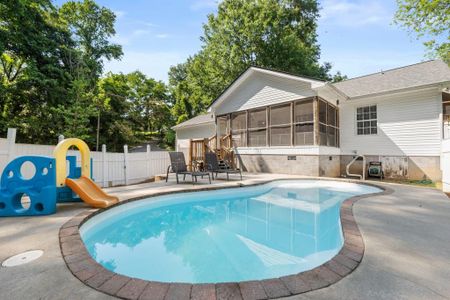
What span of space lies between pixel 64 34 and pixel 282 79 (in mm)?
16262

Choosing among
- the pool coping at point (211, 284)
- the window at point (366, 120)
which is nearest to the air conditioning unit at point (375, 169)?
the window at point (366, 120)

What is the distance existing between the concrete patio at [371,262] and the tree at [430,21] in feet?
32.1

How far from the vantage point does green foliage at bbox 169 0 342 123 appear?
774 inches

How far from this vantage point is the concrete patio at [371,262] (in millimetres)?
1703

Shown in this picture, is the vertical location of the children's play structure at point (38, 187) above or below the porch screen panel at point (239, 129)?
below

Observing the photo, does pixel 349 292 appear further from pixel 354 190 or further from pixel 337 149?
pixel 337 149

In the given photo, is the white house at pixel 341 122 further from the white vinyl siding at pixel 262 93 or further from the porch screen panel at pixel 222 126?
the porch screen panel at pixel 222 126

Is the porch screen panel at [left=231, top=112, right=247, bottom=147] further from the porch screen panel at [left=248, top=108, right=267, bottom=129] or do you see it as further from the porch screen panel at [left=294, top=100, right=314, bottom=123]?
the porch screen panel at [left=294, top=100, right=314, bottom=123]

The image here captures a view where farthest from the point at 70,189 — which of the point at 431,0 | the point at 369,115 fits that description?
the point at 431,0

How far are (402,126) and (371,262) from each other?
33.9 feet

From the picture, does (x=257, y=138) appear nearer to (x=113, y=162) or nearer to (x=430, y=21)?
(x=113, y=162)

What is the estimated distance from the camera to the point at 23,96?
12.4 metres

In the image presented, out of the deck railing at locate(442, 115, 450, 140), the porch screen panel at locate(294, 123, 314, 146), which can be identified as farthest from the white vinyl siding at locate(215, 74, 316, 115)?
the deck railing at locate(442, 115, 450, 140)

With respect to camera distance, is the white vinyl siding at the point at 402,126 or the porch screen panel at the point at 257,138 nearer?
the white vinyl siding at the point at 402,126
